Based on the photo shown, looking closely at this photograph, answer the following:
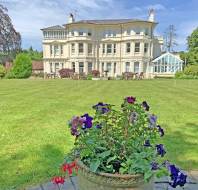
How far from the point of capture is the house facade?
38.8m

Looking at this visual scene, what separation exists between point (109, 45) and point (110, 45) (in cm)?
19

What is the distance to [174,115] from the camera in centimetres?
Answer: 744

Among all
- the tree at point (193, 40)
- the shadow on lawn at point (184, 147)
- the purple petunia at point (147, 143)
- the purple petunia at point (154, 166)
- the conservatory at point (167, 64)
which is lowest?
the shadow on lawn at point (184, 147)

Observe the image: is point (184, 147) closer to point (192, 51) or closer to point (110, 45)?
point (110, 45)

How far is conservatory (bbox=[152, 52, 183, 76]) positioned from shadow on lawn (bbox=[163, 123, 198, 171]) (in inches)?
1402

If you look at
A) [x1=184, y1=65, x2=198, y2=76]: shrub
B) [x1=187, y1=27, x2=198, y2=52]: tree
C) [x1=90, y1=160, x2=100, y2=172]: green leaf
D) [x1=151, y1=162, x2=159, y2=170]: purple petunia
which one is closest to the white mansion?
[x1=184, y1=65, x2=198, y2=76]: shrub

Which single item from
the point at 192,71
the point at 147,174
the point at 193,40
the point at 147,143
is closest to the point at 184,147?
the point at 147,143

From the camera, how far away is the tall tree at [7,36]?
138 feet

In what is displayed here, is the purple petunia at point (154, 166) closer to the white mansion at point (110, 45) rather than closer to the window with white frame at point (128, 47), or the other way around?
the white mansion at point (110, 45)

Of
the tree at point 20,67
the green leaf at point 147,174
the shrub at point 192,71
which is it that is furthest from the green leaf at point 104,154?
the shrub at point 192,71

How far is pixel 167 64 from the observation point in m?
40.5

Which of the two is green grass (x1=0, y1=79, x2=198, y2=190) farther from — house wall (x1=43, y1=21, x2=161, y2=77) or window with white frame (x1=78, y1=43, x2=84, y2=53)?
window with white frame (x1=78, y1=43, x2=84, y2=53)

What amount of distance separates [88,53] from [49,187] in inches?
1525

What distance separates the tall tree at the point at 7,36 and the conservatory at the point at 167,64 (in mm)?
27687
